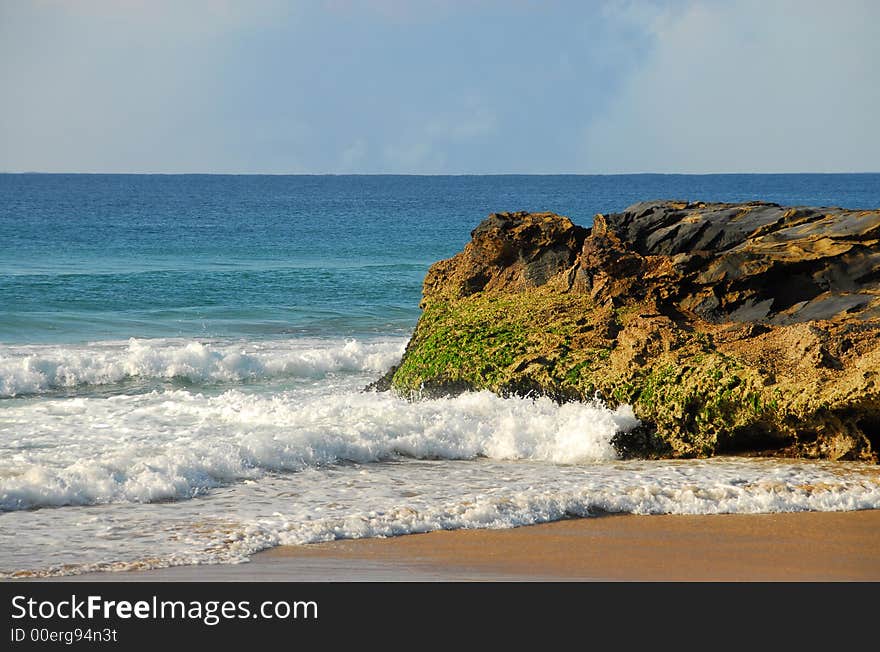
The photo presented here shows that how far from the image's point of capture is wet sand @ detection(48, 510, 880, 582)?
6.45m

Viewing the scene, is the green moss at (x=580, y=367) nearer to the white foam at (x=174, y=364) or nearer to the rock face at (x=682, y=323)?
the rock face at (x=682, y=323)

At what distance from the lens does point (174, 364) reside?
1450cm

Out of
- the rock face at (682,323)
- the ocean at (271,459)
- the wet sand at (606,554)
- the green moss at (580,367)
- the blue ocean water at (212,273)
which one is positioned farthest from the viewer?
the blue ocean water at (212,273)

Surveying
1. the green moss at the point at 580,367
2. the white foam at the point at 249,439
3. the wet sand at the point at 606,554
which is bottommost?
the wet sand at the point at 606,554

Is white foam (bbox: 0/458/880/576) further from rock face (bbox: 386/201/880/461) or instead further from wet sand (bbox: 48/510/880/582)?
rock face (bbox: 386/201/880/461)

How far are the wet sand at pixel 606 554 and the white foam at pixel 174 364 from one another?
24.3ft

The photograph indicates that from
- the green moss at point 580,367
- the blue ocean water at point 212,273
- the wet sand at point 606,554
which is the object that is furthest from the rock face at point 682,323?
the blue ocean water at point 212,273

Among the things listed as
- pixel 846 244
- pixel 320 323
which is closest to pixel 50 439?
pixel 846 244

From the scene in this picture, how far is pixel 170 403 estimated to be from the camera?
1182 cm

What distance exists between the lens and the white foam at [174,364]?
13461 millimetres

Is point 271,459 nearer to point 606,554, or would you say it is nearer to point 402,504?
point 402,504

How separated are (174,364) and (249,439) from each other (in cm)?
529

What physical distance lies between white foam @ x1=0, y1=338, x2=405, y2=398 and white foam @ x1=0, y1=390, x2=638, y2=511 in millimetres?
1885
